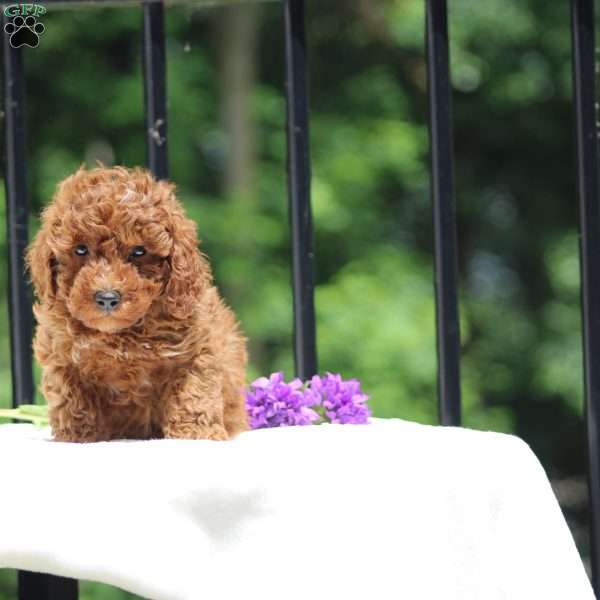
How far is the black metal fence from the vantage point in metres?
1.44

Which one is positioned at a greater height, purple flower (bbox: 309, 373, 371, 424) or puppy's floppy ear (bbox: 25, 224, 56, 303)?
puppy's floppy ear (bbox: 25, 224, 56, 303)

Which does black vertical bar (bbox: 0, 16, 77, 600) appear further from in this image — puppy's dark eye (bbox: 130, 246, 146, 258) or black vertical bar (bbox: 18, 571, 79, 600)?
puppy's dark eye (bbox: 130, 246, 146, 258)

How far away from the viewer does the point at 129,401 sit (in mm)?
1060

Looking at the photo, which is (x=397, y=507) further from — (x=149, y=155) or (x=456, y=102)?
(x=456, y=102)

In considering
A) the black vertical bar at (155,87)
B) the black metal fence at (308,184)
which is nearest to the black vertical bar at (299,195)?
the black metal fence at (308,184)

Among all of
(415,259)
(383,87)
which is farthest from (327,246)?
(383,87)

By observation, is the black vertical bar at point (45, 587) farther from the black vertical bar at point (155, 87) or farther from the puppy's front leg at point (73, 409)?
the black vertical bar at point (155, 87)

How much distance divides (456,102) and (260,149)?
34.9 inches

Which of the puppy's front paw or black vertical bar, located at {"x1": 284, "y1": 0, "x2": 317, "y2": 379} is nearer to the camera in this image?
the puppy's front paw

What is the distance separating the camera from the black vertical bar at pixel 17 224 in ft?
4.73

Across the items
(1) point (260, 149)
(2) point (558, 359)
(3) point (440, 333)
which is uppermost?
(1) point (260, 149)

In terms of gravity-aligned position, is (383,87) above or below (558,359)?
above

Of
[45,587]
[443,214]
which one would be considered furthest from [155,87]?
[45,587]

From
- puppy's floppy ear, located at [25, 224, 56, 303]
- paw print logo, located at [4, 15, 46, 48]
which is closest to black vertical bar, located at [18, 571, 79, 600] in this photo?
puppy's floppy ear, located at [25, 224, 56, 303]
